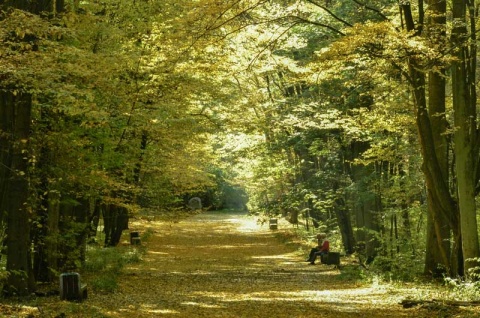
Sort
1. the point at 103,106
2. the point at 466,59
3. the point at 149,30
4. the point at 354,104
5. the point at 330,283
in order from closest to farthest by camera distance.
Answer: the point at 466,59, the point at 103,106, the point at 330,283, the point at 149,30, the point at 354,104

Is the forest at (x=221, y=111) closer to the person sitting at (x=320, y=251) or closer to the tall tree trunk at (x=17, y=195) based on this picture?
the tall tree trunk at (x=17, y=195)

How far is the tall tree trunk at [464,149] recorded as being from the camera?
11914 millimetres

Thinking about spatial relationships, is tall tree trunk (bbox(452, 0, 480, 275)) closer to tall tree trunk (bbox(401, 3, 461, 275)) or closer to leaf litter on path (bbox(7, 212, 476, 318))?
tall tree trunk (bbox(401, 3, 461, 275))

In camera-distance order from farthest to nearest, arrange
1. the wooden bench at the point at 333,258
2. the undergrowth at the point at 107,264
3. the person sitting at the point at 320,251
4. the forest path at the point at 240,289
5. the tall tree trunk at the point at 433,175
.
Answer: the person sitting at the point at 320,251 → the wooden bench at the point at 333,258 → the undergrowth at the point at 107,264 → the tall tree trunk at the point at 433,175 → the forest path at the point at 240,289

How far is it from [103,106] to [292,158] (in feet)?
61.8

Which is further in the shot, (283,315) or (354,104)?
(354,104)

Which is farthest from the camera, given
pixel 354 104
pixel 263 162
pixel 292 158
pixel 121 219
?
pixel 292 158

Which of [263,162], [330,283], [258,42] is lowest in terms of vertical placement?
[330,283]

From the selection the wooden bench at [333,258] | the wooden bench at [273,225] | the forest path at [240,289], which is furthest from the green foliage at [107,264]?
the wooden bench at [273,225]

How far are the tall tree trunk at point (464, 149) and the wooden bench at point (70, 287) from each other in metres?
7.61

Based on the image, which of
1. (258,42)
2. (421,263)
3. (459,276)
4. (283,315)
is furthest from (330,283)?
(258,42)

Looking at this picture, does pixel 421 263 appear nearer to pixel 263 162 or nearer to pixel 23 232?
pixel 23 232

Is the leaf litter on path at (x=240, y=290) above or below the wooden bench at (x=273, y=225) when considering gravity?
below

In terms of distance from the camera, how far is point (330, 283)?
A: 16.0m
